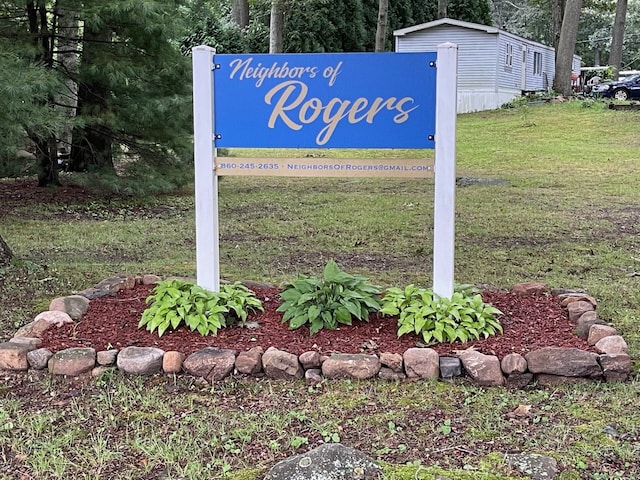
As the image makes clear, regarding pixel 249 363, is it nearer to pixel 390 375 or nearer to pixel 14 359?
pixel 390 375

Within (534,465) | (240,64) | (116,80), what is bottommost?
(534,465)

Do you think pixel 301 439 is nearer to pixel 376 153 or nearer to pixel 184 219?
pixel 184 219

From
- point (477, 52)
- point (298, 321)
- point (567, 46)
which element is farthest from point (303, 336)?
point (477, 52)

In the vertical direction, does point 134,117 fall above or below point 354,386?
above

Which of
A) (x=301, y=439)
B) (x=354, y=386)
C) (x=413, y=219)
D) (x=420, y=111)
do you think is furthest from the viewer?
(x=413, y=219)

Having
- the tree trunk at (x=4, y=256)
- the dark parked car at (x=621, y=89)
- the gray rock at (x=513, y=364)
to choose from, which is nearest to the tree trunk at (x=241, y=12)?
the dark parked car at (x=621, y=89)

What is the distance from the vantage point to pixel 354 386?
131 inches

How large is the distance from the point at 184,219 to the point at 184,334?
208 inches

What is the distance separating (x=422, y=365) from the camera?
11.2ft

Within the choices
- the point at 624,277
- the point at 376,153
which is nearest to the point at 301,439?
the point at 624,277

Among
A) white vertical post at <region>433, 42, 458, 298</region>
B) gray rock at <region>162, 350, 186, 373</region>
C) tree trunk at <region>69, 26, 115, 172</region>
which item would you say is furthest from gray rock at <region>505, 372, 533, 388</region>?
tree trunk at <region>69, 26, 115, 172</region>

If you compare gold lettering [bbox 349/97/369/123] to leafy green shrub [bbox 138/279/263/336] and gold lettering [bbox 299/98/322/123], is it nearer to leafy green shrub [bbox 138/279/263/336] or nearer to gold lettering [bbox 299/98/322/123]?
gold lettering [bbox 299/98/322/123]

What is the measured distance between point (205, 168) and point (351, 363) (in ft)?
4.60

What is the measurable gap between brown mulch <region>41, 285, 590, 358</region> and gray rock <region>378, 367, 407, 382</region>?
0.17m
